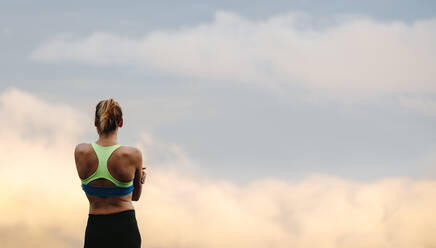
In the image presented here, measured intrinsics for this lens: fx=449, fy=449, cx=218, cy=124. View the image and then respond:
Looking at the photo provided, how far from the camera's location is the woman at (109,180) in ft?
22.7

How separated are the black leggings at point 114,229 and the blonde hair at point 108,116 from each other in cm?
137

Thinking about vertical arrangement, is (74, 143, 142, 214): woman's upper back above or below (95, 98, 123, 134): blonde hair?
below

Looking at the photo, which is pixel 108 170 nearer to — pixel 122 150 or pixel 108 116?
pixel 122 150

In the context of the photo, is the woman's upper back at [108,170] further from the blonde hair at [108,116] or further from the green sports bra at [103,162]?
the blonde hair at [108,116]

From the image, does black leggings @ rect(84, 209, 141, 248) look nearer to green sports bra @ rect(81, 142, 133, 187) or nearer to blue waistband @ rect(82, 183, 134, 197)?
blue waistband @ rect(82, 183, 134, 197)

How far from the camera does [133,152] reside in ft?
23.0

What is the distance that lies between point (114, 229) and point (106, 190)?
26.0 inches

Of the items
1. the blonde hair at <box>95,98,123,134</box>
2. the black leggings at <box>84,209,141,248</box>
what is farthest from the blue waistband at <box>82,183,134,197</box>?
the blonde hair at <box>95,98,123,134</box>

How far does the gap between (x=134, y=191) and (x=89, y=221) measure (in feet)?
2.81

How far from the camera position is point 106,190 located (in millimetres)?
6977

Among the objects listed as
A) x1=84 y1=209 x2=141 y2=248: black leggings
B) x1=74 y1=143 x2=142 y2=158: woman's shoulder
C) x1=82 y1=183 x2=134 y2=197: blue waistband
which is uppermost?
x1=74 y1=143 x2=142 y2=158: woman's shoulder

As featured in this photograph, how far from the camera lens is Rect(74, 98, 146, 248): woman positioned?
22.7ft

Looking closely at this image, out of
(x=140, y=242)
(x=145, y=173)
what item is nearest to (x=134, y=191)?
(x=145, y=173)

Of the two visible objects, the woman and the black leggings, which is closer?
Result: the woman
